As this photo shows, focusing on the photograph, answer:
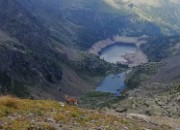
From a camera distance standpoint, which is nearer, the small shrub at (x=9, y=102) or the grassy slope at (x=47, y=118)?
the grassy slope at (x=47, y=118)

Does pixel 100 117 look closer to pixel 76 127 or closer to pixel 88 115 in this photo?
pixel 88 115

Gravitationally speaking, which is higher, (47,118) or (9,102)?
(9,102)

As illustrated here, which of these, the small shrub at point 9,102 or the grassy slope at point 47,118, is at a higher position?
the small shrub at point 9,102

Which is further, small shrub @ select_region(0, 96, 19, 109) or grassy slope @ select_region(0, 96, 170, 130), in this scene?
small shrub @ select_region(0, 96, 19, 109)

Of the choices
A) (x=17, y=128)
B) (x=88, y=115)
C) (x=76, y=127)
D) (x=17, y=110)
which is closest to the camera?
(x=17, y=128)

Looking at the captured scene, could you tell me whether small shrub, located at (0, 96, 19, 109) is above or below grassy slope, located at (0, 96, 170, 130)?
above

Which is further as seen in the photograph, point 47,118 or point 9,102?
point 9,102

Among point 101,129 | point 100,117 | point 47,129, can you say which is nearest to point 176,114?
point 100,117

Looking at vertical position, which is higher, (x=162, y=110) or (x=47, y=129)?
(x=162, y=110)
